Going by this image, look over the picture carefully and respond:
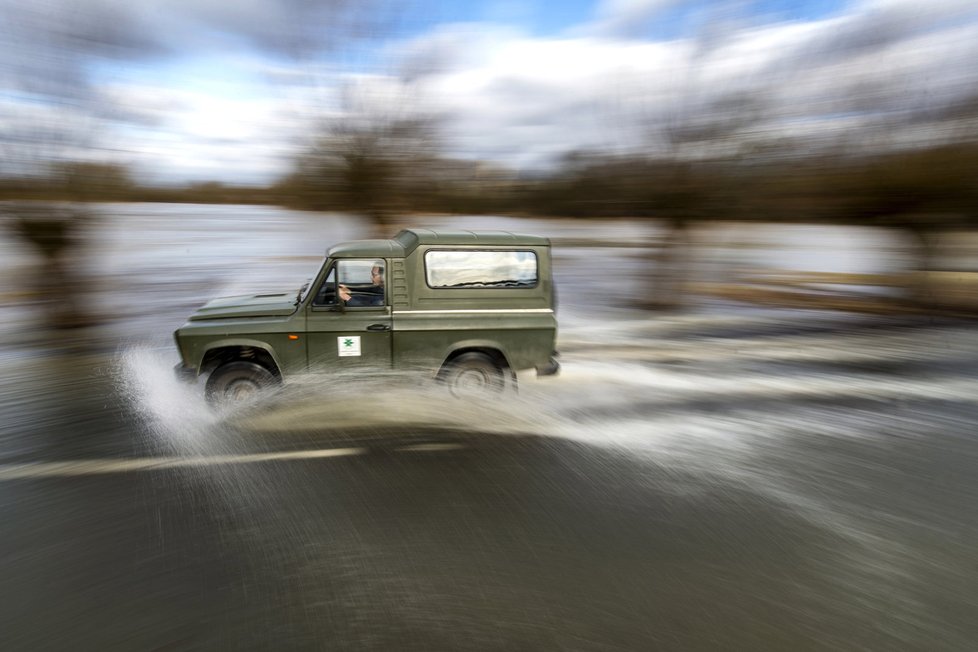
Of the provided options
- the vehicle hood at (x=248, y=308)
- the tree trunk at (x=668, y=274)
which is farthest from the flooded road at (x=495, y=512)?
the tree trunk at (x=668, y=274)

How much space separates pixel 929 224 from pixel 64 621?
54.0ft

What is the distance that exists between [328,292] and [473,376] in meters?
1.90

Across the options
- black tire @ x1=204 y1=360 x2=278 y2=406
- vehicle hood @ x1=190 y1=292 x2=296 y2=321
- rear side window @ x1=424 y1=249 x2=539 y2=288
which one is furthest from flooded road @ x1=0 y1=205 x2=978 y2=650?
rear side window @ x1=424 y1=249 x2=539 y2=288

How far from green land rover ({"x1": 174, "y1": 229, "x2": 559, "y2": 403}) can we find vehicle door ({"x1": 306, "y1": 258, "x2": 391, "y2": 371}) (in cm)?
1

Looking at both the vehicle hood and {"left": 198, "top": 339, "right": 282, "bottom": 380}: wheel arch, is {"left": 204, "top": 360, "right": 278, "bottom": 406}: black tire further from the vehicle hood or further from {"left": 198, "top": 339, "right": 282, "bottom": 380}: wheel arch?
the vehicle hood

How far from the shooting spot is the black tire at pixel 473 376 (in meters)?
6.77

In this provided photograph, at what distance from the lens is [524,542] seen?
13.9 ft

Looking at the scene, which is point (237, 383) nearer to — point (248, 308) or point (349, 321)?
point (248, 308)

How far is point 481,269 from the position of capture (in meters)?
6.83

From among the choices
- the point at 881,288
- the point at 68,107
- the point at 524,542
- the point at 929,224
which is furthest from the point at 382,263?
the point at 881,288

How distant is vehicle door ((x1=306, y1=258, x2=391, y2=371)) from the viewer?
6367 millimetres

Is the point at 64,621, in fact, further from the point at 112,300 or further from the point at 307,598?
the point at 112,300

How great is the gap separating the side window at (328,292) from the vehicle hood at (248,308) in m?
0.30

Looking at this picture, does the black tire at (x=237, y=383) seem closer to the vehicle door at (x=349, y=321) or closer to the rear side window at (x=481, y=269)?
the vehicle door at (x=349, y=321)
